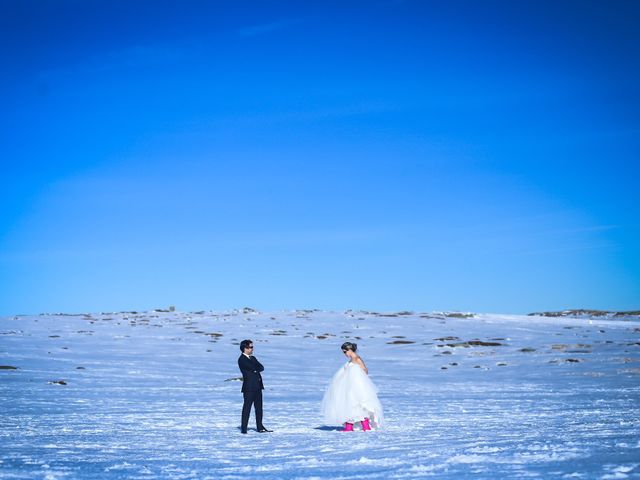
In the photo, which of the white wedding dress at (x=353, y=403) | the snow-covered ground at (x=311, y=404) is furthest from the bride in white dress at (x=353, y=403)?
the snow-covered ground at (x=311, y=404)

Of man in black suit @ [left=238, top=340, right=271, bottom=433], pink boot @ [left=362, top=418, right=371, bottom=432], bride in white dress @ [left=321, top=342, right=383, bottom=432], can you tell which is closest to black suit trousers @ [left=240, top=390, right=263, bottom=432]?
man in black suit @ [left=238, top=340, right=271, bottom=433]

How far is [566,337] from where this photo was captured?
46219 millimetres

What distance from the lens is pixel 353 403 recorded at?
1519 cm

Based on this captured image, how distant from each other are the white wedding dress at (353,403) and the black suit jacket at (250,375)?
1623mm

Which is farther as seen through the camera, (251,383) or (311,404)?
(311,404)

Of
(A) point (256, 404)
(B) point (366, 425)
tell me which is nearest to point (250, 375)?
(A) point (256, 404)

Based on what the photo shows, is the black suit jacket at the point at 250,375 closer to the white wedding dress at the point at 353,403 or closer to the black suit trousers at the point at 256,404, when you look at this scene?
the black suit trousers at the point at 256,404

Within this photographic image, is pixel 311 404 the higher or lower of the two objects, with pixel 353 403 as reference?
lower

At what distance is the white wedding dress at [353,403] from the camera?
15172 mm

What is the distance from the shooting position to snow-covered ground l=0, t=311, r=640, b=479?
10.5 meters

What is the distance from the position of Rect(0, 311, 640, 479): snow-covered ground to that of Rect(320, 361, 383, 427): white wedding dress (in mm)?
621

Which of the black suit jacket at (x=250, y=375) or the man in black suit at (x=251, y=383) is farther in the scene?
the black suit jacket at (x=250, y=375)

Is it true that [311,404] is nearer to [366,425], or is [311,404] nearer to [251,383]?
[366,425]

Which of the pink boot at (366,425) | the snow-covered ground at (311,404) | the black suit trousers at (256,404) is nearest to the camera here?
the snow-covered ground at (311,404)
